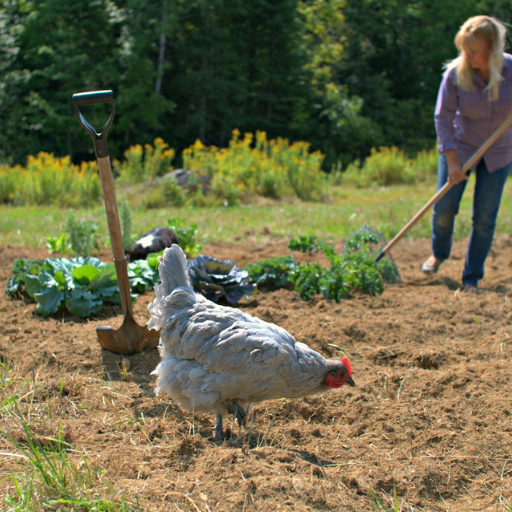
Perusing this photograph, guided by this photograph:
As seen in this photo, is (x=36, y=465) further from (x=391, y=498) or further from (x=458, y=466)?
(x=458, y=466)

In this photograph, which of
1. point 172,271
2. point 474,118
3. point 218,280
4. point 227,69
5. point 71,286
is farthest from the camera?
point 227,69

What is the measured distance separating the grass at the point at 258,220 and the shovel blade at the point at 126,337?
3.06m

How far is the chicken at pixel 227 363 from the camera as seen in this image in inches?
112

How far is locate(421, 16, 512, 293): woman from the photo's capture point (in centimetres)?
510

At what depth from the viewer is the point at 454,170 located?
5.42 meters

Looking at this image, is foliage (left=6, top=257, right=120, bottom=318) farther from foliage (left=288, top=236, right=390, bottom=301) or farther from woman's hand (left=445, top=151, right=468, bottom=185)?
woman's hand (left=445, top=151, right=468, bottom=185)

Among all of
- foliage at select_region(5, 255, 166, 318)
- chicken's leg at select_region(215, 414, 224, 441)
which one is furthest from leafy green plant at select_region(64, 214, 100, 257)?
chicken's leg at select_region(215, 414, 224, 441)

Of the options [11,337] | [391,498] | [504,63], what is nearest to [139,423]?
[391,498]

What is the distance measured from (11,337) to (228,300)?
1.64 metres

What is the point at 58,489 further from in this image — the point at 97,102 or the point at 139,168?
the point at 139,168

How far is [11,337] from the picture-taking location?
418 centimetres

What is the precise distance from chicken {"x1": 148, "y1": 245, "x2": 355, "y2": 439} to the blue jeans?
3.13 meters

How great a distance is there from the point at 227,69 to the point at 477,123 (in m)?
16.8

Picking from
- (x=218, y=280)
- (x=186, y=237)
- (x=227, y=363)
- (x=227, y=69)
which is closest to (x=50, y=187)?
(x=186, y=237)
